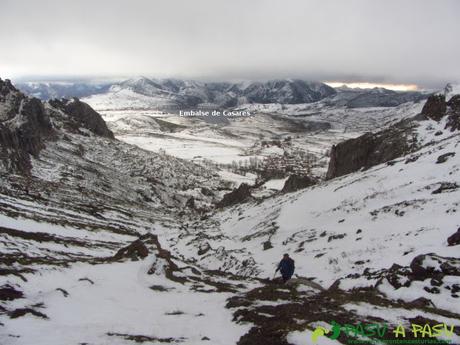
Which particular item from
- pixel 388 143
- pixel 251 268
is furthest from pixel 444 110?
pixel 251 268

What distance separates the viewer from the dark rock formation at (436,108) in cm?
8494

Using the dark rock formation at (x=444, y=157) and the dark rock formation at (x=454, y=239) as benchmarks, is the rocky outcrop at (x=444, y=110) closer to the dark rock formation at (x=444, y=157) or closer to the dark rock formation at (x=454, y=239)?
the dark rock formation at (x=444, y=157)

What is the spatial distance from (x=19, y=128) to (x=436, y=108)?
108628 millimetres

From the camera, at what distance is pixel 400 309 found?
63.2ft

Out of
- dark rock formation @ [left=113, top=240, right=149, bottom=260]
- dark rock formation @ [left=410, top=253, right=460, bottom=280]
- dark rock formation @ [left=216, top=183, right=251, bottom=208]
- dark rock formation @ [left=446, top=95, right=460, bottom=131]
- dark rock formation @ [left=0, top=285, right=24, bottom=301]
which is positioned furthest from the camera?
dark rock formation @ [left=216, top=183, right=251, bottom=208]

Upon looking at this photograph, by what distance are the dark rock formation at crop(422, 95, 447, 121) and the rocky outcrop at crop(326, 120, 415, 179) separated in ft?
15.0

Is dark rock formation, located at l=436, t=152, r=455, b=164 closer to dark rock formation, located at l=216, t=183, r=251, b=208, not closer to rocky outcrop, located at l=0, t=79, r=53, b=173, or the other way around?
dark rock formation, located at l=216, t=183, r=251, b=208

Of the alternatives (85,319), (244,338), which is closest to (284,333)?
(244,338)

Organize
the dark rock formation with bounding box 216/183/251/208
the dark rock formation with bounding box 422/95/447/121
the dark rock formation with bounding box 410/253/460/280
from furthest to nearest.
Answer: the dark rock formation with bounding box 216/183/251/208 < the dark rock formation with bounding box 422/95/447/121 < the dark rock formation with bounding box 410/253/460/280

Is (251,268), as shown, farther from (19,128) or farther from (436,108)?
(19,128)

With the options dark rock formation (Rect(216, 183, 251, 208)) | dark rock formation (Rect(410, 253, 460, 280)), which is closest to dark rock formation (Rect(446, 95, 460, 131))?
dark rock formation (Rect(216, 183, 251, 208))

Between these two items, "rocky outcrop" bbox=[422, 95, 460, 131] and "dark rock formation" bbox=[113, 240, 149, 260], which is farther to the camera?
"rocky outcrop" bbox=[422, 95, 460, 131]

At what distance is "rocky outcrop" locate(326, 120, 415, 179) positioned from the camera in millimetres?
78500

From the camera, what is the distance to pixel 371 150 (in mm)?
86438
